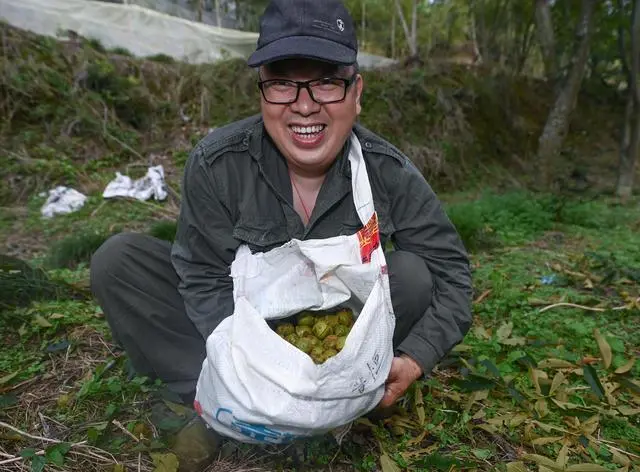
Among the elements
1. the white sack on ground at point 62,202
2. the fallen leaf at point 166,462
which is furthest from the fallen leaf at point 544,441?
the white sack on ground at point 62,202

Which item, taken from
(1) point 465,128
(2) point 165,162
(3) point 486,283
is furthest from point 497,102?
(3) point 486,283

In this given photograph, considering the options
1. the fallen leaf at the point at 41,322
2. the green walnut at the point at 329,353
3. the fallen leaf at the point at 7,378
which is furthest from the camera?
the fallen leaf at the point at 41,322

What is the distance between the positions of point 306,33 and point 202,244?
2.36 ft

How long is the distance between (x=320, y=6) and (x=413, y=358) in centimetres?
110

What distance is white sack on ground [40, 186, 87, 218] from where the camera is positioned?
4.87 m

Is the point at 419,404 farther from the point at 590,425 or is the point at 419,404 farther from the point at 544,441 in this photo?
the point at 590,425

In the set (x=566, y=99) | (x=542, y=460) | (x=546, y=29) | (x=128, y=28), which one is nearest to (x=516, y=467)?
(x=542, y=460)

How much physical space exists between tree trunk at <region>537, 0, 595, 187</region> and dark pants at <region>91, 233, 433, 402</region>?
5.80 m

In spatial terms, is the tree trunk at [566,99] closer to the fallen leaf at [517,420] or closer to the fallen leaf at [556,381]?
the fallen leaf at [556,381]

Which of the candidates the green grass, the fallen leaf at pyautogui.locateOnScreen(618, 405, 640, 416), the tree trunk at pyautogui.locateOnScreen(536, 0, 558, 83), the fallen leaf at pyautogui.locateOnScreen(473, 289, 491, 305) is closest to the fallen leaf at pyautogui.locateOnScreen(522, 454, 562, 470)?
the green grass

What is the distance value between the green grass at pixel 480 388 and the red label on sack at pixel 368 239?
0.57 metres

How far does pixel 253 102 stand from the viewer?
24.3 feet

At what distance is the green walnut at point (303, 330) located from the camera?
144 cm

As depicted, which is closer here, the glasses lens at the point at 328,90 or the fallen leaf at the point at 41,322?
the glasses lens at the point at 328,90
